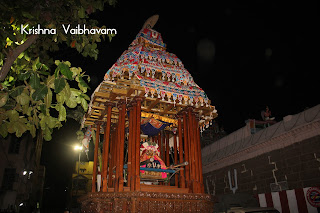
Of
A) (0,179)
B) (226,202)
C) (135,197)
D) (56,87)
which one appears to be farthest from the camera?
(0,179)

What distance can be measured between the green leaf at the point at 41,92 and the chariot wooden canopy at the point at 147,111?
524 cm

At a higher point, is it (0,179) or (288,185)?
(0,179)

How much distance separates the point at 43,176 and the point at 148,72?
3150 cm

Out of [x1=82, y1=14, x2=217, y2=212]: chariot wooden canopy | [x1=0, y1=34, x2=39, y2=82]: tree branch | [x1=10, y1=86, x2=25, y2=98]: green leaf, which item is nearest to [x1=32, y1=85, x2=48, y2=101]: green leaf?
[x1=10, y1=86, x2=25, y2=98]: green leaf

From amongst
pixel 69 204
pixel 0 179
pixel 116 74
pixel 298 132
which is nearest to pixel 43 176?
pixel 69 204

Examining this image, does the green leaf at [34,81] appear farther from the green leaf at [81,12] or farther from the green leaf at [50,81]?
the green leaf at [81,12]

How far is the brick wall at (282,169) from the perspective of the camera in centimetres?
1046

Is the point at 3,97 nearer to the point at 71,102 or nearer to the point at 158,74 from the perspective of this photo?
the point at 71,102

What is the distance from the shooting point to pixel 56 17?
4258 millimetres

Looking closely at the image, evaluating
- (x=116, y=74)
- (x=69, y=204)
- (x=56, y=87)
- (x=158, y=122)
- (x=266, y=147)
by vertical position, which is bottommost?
(x=69, y=204)

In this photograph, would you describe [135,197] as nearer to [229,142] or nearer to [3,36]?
[3,36]

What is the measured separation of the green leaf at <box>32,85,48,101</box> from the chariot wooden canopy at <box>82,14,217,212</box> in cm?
524

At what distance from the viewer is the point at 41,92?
10.8ft

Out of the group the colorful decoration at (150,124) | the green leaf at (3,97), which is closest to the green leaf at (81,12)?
the green leaf at (3,97)
